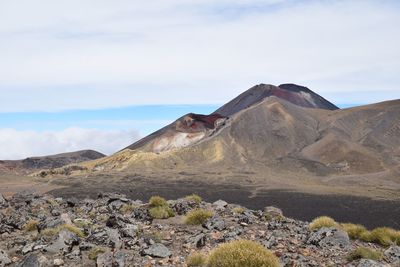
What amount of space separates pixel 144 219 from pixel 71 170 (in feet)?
428

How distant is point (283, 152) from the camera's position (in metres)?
147

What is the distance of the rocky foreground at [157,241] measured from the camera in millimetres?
14461

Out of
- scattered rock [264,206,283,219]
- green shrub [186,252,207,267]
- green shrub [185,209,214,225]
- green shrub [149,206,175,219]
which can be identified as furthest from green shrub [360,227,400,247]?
green shrub [186,252,207,267]

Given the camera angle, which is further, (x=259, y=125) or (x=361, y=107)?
(x=361, y=107)

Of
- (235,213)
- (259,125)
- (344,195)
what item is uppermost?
(259,125)

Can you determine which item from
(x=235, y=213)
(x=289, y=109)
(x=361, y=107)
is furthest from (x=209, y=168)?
(x=235, y=213)

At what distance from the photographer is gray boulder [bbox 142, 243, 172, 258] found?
48.4 ft

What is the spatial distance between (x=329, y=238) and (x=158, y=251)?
21.4 ft

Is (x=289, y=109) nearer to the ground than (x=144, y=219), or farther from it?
farther from it

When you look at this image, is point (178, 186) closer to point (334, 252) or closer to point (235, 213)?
point (235, 213)

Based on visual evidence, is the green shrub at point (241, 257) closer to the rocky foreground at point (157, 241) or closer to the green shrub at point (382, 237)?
the rocky foreground at point (157, 241)

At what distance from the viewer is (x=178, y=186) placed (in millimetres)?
97750

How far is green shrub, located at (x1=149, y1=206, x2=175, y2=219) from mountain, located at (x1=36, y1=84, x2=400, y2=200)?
7511 centimetres

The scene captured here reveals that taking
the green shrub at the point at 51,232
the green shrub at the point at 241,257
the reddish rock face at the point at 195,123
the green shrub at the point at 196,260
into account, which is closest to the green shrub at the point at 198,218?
the green shrub at the point at 51,232
